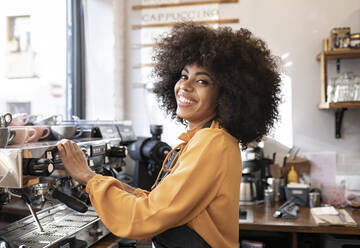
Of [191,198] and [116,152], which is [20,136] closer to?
[116,152]

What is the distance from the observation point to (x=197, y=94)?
1113 millimetres

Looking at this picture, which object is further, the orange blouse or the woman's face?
the woman's face

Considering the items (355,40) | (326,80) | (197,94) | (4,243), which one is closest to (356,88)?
(326,80)

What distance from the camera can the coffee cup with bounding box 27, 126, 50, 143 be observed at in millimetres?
1451

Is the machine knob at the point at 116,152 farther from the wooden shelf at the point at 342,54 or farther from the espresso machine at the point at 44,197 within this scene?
the wooden shelf at the point at 342,54

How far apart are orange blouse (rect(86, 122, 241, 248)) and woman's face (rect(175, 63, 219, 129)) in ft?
0.37

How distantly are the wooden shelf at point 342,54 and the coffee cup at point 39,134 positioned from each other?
6.06ft

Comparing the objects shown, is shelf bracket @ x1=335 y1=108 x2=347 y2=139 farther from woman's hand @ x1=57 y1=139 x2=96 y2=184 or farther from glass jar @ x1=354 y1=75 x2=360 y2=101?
woman's hand @ x1=57 y1=139 x2=96 y2=184

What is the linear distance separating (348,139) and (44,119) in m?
2.06

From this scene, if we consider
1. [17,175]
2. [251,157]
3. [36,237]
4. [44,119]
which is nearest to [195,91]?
[17,175]

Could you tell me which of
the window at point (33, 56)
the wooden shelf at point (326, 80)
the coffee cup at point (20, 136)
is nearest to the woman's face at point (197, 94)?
the coffee cup at point (20, 136)

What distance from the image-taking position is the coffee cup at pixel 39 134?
145 centimetres

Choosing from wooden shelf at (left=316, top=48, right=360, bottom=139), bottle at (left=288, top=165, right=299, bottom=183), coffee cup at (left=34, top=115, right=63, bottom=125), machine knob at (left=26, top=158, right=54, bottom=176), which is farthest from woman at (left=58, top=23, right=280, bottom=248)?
bottle at (left=288, top=165, right=299, bottom=183)

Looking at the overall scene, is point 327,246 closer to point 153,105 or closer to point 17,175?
point 153,105
